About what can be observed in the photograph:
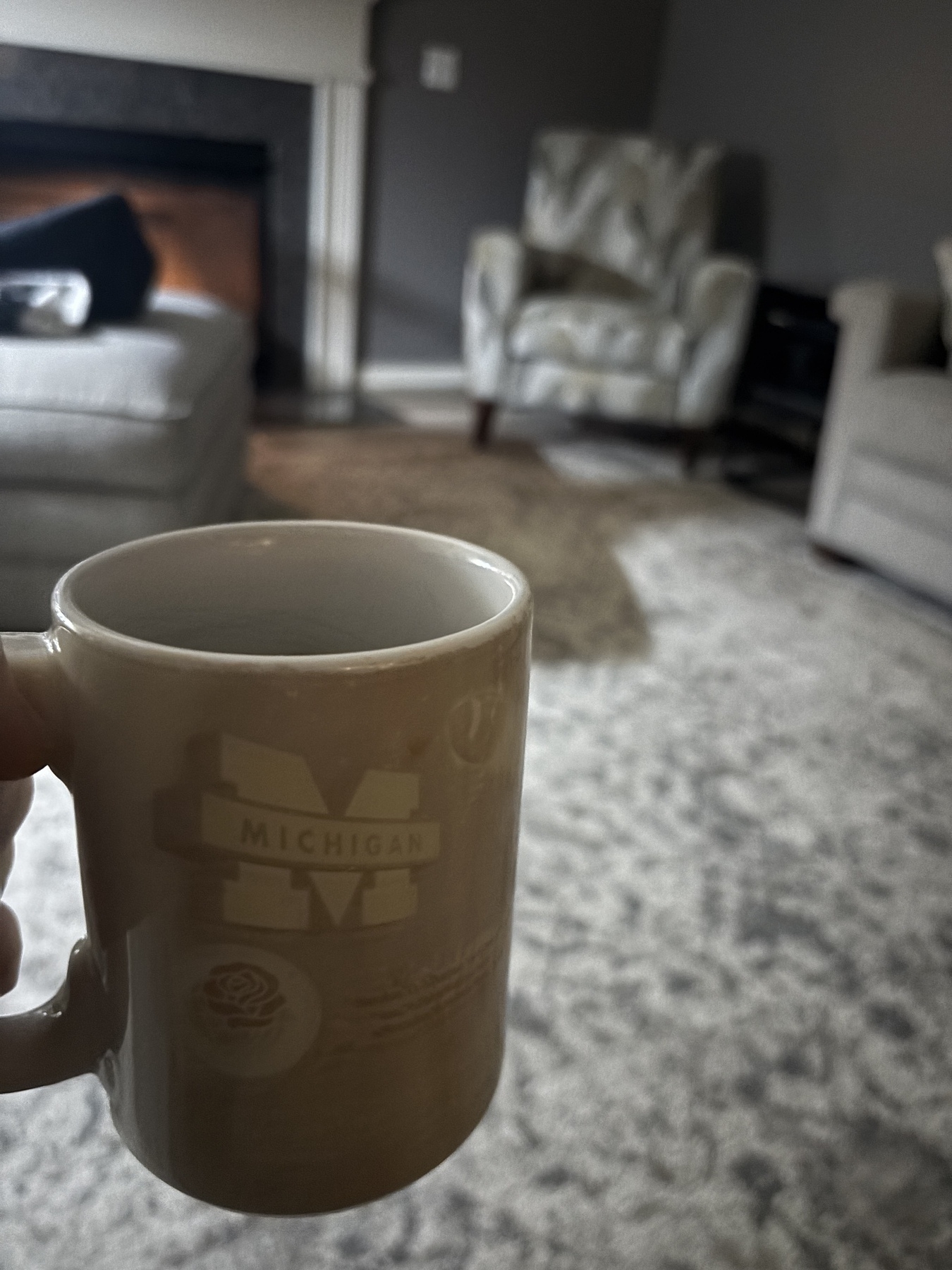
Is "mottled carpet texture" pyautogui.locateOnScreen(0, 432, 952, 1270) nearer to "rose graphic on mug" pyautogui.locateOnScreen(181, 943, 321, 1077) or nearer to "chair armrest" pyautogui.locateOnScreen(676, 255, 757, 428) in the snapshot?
"rose graphic on mug" pyautogui.locateOnScreen(181, 943, 321, 1077)

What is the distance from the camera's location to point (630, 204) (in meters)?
2.95

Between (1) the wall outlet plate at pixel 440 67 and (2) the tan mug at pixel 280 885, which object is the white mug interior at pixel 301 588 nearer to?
(2) the tan mug at pixel 280 885

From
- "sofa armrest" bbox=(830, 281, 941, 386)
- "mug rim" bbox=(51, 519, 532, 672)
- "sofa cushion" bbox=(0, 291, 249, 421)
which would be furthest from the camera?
"sofa armrest" bbox=(830, 281, 941, 386)

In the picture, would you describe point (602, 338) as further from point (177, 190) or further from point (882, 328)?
point (177, 190)

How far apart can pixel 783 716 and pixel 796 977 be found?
551 mm

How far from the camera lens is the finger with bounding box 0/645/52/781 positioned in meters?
0.18

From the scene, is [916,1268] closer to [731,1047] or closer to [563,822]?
[731,1047]

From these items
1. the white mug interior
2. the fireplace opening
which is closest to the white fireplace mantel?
the fireplace opening

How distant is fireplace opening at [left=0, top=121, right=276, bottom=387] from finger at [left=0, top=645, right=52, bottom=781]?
2.86 meters

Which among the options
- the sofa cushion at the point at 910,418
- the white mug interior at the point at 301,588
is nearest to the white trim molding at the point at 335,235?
the sofa cushion at the point at 910,418

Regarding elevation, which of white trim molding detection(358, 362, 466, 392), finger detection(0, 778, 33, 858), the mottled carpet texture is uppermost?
finger detection(0, 778, 33, 858)

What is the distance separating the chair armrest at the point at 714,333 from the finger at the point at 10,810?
248cm

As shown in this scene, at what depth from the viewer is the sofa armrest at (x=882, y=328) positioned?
190cm

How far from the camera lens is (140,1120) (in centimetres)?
22
